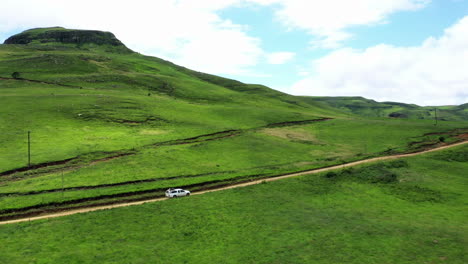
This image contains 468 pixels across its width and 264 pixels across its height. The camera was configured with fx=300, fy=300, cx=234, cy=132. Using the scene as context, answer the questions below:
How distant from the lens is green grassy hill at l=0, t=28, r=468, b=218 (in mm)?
50562

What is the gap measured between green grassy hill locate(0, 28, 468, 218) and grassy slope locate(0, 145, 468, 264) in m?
7.58

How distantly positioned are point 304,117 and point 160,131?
63.4 meters

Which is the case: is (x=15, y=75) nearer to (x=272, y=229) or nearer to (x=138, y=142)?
(x=138, y=142)

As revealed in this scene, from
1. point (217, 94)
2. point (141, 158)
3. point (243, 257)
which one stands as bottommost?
point (243, 257)

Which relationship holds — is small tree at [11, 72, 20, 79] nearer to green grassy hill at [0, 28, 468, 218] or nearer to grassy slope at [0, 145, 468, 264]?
green grassy hill at [0, 28, 468, 218]

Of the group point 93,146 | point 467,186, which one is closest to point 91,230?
point 93,146

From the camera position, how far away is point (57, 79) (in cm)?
14388

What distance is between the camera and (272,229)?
37438 mm

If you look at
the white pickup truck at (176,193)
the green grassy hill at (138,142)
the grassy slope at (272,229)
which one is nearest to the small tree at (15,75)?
the green grassy hill at (138,142)

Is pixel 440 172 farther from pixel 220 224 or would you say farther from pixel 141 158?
pixel 141 158

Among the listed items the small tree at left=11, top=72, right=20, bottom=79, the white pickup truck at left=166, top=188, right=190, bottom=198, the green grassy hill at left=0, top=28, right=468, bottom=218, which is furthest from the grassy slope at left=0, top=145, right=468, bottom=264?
the small tree at left=11, top=72, right=20, bottom=79

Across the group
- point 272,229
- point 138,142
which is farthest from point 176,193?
point 138,142

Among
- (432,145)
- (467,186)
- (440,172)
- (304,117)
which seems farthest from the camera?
(304,117)

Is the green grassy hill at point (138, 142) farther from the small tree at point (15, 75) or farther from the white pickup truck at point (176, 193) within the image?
the white pickup truck at point (176, 193)
